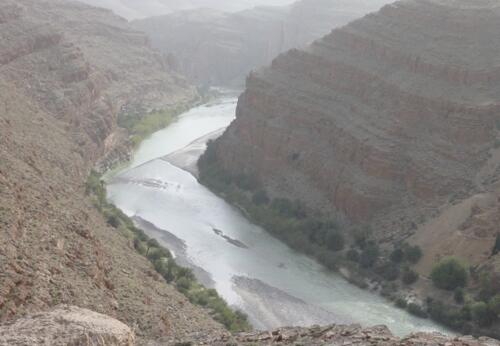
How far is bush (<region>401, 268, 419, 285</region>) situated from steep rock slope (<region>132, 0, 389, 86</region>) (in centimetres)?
6285

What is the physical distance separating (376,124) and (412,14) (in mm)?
8896

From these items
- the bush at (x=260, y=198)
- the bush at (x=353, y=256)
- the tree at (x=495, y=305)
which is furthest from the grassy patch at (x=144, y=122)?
the tree at (x=495, y=305)

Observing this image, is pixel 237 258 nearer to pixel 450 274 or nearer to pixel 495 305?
pixel 450 274

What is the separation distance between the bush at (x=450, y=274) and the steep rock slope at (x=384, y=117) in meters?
1.98

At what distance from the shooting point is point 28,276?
744 inches

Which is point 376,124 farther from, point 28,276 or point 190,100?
point 190,100

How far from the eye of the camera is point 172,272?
108 feet

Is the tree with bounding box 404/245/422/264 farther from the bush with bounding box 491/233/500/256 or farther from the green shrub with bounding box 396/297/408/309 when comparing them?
the bush with bounding box 491/233/500/256

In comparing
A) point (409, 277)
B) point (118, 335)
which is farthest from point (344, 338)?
point (409, 277)

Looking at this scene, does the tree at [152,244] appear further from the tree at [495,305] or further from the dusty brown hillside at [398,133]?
the tree at [495,305]

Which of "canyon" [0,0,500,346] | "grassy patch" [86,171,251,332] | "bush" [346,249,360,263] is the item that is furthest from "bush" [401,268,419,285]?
"grassy patch" [86,171,251,332]

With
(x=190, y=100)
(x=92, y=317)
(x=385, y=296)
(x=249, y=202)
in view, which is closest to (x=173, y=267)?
(x=385, y=296)

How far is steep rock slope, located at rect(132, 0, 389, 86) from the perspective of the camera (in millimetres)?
100312

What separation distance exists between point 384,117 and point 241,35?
68776 mm
